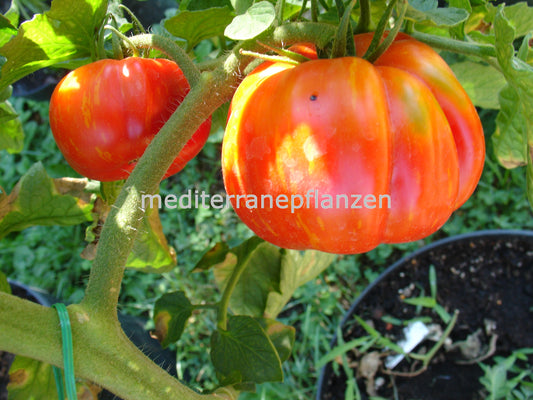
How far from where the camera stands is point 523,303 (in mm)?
1181

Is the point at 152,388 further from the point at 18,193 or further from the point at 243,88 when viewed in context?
the point at 18,193

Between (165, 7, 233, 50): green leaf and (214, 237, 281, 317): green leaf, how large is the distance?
36 cm

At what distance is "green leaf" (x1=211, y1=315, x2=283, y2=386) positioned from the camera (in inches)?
29.3

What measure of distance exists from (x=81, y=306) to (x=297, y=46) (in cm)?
39

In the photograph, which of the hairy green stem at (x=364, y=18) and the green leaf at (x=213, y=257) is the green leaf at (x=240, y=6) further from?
the green leaf at (x=213, y=257)

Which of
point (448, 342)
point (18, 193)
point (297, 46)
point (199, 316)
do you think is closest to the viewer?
point (297, 46)

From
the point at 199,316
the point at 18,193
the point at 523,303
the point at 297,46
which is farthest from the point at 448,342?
the point at 18,193

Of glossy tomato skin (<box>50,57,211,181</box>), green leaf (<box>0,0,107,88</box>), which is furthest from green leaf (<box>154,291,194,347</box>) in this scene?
green leaf (<box>0,0,107,88</box>)

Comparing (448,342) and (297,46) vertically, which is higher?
(297,46)

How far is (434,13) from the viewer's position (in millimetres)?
537

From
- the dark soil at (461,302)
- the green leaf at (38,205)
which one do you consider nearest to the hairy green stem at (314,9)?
the green leaf at (38,205)

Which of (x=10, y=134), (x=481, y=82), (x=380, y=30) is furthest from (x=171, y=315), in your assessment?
(x=481, y=82)

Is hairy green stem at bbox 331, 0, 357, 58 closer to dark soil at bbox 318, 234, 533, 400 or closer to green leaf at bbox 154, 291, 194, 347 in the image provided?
green leaf at bbox 154, 291, 194, 347

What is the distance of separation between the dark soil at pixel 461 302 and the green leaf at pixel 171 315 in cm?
45
